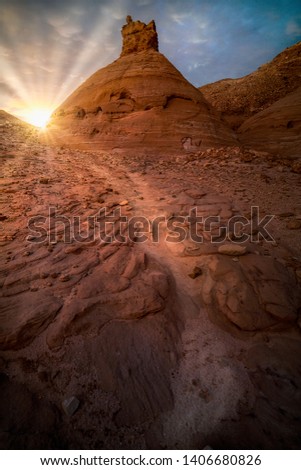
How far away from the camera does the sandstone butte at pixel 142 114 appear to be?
12.3m

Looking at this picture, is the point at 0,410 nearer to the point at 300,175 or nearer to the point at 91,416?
the point at 91,416

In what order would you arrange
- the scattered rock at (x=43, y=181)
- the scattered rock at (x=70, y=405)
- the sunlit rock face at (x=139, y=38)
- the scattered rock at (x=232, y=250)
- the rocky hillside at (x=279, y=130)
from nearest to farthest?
the scattered rock at (x=70, y=405) → the scattered rock at (x=232, y=250) → the scattered rock at (x=43, y=181) → the rocky hillside at (x=279, y=130) → the sunlit rock face at (x=139, y=38)

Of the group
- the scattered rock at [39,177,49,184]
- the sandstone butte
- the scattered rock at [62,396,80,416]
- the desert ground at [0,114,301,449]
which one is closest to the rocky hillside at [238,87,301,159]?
the sandstone butte

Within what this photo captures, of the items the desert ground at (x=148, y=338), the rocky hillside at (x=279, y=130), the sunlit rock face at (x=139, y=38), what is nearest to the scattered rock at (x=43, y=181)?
the desert ground at (x=148, y=338)

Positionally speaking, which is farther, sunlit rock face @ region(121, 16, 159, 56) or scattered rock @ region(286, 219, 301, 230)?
sunlit rock face @ region(121, 16, 159, 56)

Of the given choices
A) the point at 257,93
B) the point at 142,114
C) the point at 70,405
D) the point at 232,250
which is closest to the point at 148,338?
the point at 70,405

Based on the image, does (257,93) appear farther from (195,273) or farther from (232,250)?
(195,273)

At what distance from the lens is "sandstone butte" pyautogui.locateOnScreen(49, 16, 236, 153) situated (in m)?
12.3

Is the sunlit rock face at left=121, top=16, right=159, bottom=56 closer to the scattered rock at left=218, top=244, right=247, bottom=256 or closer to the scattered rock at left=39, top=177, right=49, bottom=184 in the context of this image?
the scattered rock at left=39, top=177, right=49, bottom=184

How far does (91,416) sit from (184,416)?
33.1 inches

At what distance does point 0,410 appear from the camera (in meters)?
1.79

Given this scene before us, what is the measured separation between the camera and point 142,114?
12.9m

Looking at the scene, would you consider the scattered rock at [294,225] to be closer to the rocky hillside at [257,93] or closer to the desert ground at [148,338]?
the desert ground at [148,338]

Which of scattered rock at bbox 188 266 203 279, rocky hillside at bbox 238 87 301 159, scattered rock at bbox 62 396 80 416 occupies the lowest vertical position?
scattered rock at bbox 62 396 80 416
